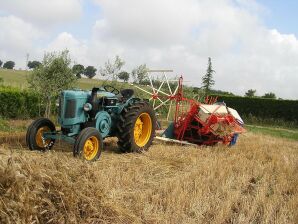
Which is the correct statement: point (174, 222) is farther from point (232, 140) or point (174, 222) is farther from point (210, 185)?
point (232, 140)

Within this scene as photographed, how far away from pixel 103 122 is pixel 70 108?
0.75 m

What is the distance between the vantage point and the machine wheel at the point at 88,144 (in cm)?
753

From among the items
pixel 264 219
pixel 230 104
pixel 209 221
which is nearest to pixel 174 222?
pixel 209 221

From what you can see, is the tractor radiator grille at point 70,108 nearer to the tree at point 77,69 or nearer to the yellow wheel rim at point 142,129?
the yellow wheel rim at point 142,129

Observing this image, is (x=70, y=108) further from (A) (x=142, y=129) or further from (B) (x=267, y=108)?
(B) (x=267, y=108)

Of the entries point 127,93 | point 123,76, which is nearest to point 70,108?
point 127,93

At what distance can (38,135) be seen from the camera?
870 cm

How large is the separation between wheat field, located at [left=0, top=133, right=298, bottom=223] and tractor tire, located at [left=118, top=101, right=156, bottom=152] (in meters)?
0.30

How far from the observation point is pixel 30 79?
57.5 feet

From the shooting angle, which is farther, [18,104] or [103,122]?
[18,104]

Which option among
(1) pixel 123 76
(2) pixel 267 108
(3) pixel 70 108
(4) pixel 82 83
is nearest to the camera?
(3) pixel 70 108

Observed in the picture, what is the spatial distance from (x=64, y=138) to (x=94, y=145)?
0.64m

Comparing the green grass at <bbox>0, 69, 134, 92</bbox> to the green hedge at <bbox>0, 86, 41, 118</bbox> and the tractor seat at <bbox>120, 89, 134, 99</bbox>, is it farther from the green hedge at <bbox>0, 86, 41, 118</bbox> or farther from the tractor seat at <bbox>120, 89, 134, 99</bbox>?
the tractor seat at <bbox>120, 89, 134, 99</bbox>

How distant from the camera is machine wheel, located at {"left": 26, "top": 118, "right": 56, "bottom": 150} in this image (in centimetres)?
843
